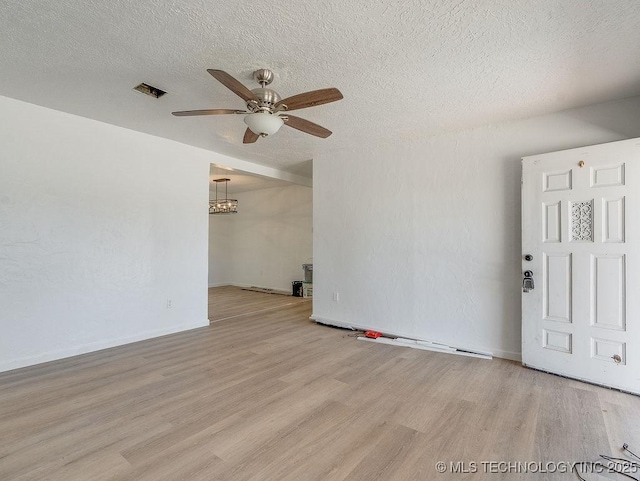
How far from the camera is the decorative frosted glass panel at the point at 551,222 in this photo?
9.41 feet

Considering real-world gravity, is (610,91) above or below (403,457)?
above

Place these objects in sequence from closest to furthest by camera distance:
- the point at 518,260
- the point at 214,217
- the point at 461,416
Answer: the point at 461,416, the point at 518,260, the point at 214,217

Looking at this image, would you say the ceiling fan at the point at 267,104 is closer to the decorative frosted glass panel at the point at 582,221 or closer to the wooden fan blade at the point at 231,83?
the wooden fan blade at the point at 231,83

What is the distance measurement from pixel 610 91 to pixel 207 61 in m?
3.37

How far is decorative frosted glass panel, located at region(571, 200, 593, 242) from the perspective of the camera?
271 centimetres

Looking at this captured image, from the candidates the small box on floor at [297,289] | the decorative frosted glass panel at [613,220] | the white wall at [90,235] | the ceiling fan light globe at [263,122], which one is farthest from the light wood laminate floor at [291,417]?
Result: the small box on floor at [297,289]

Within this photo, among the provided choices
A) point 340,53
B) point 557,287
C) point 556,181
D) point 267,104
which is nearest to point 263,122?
point 267,104

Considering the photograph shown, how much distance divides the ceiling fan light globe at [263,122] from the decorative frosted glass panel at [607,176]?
2809 millimetres

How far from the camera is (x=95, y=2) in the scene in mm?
1687

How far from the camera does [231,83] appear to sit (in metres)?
1.91

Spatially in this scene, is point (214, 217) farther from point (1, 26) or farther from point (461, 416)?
point (461, 416)

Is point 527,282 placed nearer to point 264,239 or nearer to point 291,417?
point 291,417

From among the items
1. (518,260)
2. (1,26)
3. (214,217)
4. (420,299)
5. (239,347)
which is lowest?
(239,347)

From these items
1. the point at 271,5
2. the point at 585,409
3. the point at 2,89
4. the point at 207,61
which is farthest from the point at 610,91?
the point at 2,89
